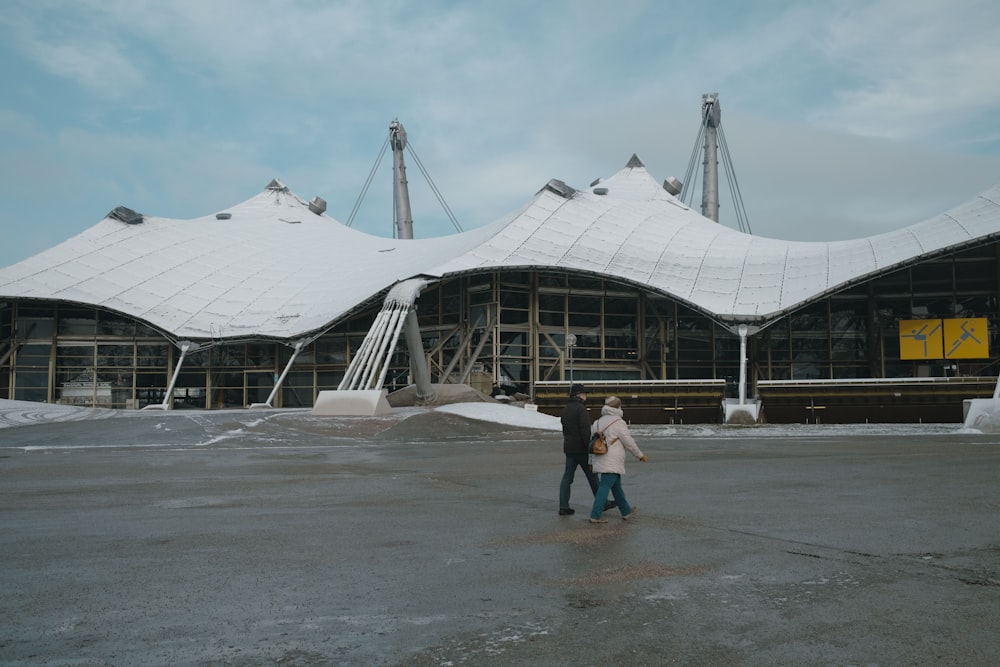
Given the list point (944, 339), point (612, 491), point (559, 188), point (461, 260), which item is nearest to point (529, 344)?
point (461, 260)

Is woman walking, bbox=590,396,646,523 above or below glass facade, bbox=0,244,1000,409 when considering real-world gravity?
below

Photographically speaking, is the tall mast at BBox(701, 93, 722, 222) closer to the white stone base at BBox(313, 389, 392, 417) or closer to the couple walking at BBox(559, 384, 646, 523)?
the white stone base at BBox(313, 389, 392, 417)

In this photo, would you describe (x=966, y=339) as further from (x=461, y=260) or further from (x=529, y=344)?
(x=461, y=260)

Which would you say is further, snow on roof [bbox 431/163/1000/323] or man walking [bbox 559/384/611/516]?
snow on roof [bbox 431/163/1000/323]

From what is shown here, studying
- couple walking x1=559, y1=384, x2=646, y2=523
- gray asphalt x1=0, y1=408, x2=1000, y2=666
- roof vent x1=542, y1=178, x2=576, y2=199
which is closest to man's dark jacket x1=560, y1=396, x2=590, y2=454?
couple walking x1=559, y1=384, x2=646, y2=523

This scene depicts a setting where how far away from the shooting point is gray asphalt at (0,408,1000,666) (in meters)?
4.66

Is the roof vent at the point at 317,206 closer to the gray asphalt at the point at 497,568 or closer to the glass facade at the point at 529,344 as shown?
the glass facade at the point at 529,344

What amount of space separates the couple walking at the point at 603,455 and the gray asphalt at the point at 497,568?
0.98 feet

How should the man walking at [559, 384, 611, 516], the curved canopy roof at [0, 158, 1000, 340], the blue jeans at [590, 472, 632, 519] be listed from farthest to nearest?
the curved canopy roof at [0, 158, 1000, 340] → the man walking at [559, 384, 611, 516] → the blue jeans at [590, 472, 632, 519]

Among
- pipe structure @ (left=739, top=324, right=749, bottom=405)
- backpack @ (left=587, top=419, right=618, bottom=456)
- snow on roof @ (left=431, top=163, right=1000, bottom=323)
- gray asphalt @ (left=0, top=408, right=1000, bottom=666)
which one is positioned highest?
snow on roof @ (left=431, top=163, right=1000, bottom=323)

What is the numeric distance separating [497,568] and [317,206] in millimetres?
60770

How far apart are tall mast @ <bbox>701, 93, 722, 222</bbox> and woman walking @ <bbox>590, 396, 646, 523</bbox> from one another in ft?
197

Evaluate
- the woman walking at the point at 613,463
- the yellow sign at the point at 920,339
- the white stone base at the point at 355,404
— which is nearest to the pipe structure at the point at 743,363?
the yellow sign at the point at 920,339

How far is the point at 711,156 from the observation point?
68.6 meters
